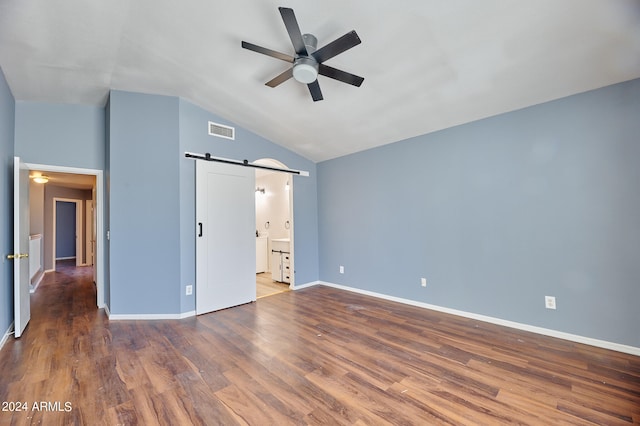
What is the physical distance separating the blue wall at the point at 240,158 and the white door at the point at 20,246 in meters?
1.57

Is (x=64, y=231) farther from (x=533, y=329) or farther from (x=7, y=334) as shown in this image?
(x=533, y=329)

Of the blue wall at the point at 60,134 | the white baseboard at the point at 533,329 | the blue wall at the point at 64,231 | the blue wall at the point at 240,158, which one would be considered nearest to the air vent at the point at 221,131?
the blue wall at the point at 240,158

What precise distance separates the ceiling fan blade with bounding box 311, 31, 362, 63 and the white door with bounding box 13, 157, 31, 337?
11.1 ft

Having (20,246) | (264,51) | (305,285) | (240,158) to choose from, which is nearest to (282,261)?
(305,285)

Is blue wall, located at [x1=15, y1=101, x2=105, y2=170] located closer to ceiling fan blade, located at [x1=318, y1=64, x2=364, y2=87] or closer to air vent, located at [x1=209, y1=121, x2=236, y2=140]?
air vent, located at [x1=209, y1=121, x2=236, y2=140]

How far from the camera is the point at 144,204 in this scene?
3.55m

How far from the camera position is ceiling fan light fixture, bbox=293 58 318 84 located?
2.33 metres

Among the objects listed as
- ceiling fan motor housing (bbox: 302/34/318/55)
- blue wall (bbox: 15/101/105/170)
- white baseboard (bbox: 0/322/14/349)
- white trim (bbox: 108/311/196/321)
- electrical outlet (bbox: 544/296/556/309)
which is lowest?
white trim (bbox: 108/311/196/321)

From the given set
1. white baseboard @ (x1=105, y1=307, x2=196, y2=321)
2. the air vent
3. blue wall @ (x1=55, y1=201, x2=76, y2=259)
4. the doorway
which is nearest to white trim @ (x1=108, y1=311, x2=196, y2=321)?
white baseboard @ (x1=105, y1=307, x2=196, y2=321)

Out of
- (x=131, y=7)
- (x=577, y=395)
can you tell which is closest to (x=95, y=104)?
(x=131, y=7)

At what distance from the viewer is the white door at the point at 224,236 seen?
377 centimetres

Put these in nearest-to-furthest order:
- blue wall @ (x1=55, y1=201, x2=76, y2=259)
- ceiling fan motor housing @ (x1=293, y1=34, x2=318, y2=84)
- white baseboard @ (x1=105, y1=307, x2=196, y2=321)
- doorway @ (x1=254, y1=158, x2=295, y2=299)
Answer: ceiling fan motor housing @ (x1=293, y1=34, x2=318, y2=84) → white baseboard @ (x1=105, y1=307, x2=196, y2=321) → doorway @ (x1=254, y1=158, x2=295, y2=299) → blue wall @ (x1=55, y1=201, x2=76, y2=259)

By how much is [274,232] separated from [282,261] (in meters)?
1.37

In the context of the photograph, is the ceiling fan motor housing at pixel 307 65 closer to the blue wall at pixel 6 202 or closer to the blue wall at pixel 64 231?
the blue wall at pixel 6 202
